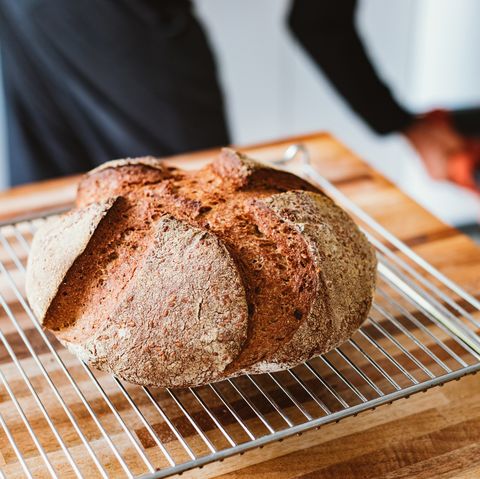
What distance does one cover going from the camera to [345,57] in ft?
6.12

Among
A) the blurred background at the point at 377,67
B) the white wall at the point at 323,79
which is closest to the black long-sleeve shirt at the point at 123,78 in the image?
the blurred background at the point at 377,67

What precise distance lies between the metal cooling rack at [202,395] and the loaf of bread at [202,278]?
0.07 m

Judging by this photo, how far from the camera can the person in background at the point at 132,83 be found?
1878 millimetres

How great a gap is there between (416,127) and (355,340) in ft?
3.10

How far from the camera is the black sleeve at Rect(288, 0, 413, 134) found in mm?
1841

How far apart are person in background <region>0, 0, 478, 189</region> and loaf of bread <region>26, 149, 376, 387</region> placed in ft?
2.69

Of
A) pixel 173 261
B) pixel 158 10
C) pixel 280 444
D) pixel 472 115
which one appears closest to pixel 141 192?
pixel 173 261

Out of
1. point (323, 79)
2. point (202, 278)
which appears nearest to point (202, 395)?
point (202, 278)

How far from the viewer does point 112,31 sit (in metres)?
1.92

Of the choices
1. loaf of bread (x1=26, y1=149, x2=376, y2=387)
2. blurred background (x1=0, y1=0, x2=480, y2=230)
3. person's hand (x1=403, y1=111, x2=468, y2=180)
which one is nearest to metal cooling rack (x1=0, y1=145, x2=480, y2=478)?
loaf of bread (x1=26, y1=149, x2=376, y2=387)

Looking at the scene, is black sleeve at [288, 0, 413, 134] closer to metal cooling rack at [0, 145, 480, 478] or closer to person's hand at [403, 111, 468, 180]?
person's hand at [403, 111, 468, 180]

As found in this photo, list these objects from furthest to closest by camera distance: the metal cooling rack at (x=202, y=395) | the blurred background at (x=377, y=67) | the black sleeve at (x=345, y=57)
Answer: the blurred background at (x=377, y=67) < the black sleeve at (x=345, y=57) < the metal cooling rack at (x=202, y=395)

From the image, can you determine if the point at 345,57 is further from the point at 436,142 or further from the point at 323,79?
the point at 323,79

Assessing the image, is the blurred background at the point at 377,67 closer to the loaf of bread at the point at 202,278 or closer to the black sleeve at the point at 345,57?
the black sleeve at the point at 345,57
